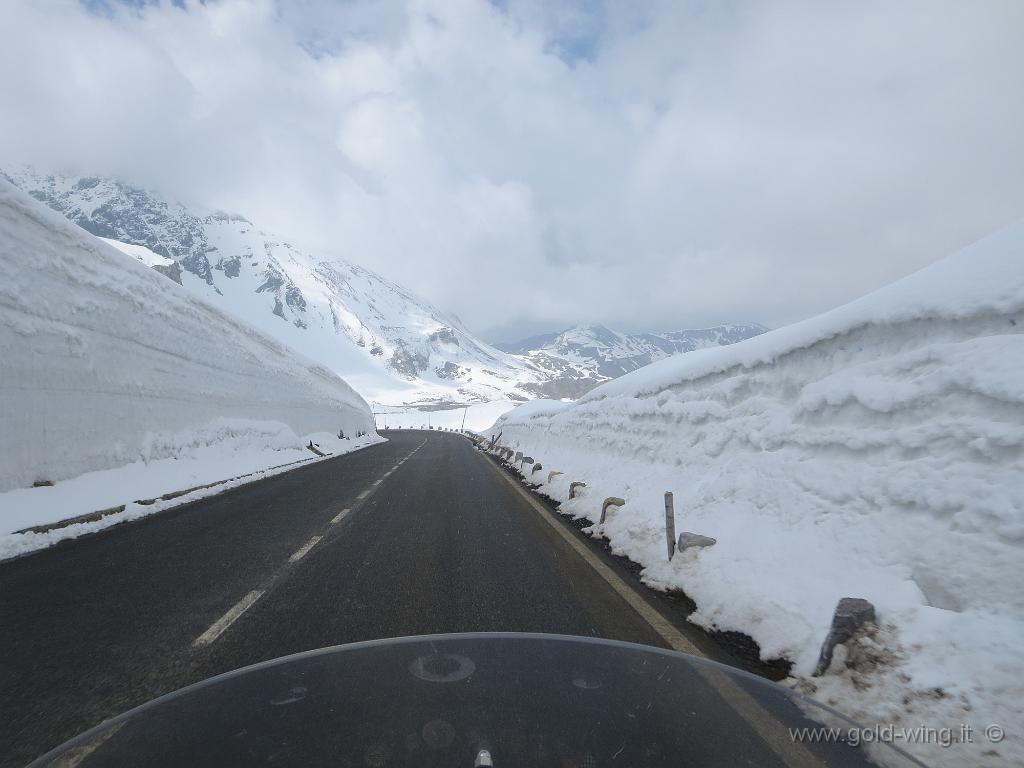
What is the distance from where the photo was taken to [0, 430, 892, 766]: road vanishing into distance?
271cm

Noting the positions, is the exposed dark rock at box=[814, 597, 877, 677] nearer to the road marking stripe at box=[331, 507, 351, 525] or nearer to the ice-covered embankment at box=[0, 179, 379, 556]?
the road marking stripe at box=[331, 507, 351, 525]

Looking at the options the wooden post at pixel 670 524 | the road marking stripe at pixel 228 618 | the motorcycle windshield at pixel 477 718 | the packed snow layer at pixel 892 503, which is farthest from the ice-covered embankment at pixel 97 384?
the packed snow layer at pixel 892 503

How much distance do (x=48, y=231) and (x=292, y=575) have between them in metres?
10.8

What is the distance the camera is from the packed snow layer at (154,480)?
6.70 metres

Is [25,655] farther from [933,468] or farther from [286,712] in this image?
[933,468]

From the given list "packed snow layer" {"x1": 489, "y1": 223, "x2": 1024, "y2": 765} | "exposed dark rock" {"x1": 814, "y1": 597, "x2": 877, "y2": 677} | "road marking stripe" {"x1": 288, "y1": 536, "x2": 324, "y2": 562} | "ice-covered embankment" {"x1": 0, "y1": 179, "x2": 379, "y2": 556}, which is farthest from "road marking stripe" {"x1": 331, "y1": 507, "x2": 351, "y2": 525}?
"exposed dark rock" {"x1": 814, "y1": 597, "x2": 877, "y2": 677}

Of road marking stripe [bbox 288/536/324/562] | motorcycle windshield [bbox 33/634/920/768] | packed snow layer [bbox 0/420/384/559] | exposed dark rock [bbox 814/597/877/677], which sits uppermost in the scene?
exposed dark rock [bbox 814/597/877/677]

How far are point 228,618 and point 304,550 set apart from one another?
2011 millimetres

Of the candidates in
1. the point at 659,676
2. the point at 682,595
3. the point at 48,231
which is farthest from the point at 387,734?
the point at 48,231

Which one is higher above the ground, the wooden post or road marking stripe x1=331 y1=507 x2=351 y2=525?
the wooden post

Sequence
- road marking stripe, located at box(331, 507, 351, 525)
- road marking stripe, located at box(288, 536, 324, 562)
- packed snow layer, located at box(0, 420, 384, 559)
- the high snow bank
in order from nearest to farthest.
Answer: road marking stripe, located at box(288, 536, 324, 562) < packed snow layer, located at box(0, 420, 384, 559) < road marking stripe, located at box(331, 507, 351, 525) < the high snow bank

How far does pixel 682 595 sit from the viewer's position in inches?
172

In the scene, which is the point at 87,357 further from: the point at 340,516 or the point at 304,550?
the point at 304,550

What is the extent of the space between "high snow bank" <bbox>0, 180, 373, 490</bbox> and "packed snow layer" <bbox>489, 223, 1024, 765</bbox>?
9694 millimetres
